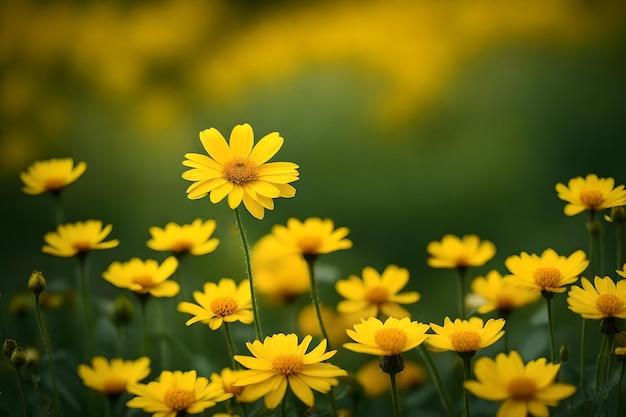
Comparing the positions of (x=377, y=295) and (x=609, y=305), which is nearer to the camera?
(x=609, y=305)

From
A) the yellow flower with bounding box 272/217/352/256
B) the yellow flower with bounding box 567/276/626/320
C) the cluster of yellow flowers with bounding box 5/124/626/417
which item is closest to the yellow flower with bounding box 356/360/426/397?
the cluster of yellow flowers with bounding box 5/124/626/417

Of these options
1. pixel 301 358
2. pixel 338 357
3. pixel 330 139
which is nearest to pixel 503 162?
pixel 330 139

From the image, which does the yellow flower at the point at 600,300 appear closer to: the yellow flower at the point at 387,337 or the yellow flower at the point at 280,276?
the yellow flower at the point at 387,337

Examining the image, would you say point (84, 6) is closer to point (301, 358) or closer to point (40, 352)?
point (40, 352)

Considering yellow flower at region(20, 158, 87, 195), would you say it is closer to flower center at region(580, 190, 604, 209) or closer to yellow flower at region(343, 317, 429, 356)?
yellow flower at region(343, 317, 429, 356)

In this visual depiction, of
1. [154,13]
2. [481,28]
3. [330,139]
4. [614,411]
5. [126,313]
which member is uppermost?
[154,13]

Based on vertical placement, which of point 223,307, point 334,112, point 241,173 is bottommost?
point 223,307

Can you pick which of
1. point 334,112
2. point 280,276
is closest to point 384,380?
point 280,276

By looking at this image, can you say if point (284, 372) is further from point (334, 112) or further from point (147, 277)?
point (334, 112)
